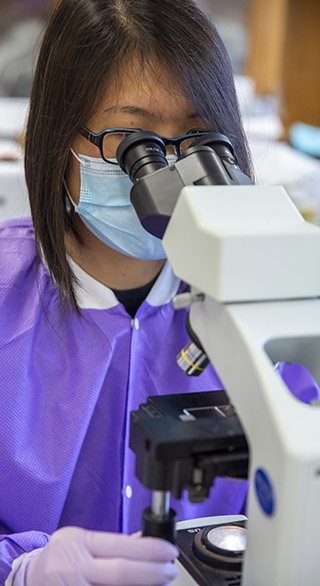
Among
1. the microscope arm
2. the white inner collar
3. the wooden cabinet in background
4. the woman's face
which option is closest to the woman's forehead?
the woman's face

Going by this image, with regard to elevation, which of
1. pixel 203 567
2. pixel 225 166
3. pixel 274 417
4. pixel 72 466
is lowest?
pixel 72 466

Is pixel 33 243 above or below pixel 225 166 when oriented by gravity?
below

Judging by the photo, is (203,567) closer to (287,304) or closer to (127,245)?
(287,304)

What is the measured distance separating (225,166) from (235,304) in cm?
25

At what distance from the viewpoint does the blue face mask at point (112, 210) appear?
1.33 meters

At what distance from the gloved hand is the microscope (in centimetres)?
3

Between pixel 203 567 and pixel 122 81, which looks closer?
pixel 203 567

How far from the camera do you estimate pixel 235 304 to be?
804mm

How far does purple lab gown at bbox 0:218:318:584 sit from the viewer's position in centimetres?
133

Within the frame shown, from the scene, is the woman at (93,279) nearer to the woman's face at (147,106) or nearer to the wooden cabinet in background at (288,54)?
the woman's face at (147,106)

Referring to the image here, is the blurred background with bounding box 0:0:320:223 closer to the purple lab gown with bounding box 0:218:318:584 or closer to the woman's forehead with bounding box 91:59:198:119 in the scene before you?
the purple lab gown with bounding box 0:218:318:584

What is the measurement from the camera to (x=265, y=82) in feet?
19.2

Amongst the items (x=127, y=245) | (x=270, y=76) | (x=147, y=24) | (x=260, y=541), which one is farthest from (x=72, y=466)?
(x=270, y=76)

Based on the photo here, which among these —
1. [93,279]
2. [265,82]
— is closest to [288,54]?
[265,82]
